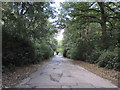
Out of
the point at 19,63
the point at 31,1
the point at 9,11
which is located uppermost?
the point at 31,1

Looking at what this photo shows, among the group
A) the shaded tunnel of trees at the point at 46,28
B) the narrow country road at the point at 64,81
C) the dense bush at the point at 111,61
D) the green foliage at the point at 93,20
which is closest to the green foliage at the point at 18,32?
the shaded tunnel of trees at the point at 46,28

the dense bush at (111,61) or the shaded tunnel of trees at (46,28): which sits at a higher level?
the shaded tunnel of trees at (46,28)

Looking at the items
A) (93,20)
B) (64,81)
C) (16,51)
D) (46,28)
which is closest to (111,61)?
(64,81)

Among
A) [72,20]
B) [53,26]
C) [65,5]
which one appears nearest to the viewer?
[65,5]

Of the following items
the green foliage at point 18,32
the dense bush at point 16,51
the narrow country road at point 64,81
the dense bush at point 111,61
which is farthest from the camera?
the green foliage at point 18,32

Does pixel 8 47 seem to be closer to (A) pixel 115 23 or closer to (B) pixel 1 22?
(B) pixel 1 22

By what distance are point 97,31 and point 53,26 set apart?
667cm

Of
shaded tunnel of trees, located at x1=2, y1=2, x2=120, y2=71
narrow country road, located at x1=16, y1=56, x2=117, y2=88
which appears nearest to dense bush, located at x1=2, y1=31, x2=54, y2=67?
shaded tunnel of trees, located at x1=2, y1=2, x2=120, y2=71

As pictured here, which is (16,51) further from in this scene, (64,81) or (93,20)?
(93,20)

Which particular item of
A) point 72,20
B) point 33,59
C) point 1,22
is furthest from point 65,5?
point 1,22

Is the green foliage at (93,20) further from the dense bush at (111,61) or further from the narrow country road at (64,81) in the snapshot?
the narrow country road at (64,81)

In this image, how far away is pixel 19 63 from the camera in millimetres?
9961

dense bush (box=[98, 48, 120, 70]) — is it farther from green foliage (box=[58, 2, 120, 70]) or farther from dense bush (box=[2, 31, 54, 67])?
dense bush (box=[2, 31, 54, 67])

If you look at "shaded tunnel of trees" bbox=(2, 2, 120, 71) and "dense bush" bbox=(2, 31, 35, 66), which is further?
"shaded tunnel of trees" bbox=(2, 2, 120, 71)
